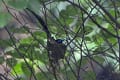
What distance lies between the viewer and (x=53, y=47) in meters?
1.20

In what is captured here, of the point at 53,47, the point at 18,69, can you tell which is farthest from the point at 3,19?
the point at 18,69

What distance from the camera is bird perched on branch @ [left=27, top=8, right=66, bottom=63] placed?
3.85 feet

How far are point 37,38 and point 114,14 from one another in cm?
31

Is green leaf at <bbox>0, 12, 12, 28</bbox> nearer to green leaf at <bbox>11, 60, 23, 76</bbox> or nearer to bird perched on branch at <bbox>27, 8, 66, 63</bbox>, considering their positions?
bird perched on branch at <bbox>27, 8, 66, 63</bbox>

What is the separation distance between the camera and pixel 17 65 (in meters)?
1.36

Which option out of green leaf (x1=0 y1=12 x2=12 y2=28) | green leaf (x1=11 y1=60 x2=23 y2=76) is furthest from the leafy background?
green leaf (x1=0 y1=12 x2=12 y2=28)

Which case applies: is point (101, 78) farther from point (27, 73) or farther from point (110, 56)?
point (27, 73)

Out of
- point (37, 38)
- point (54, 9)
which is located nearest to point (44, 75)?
point (37, 38)

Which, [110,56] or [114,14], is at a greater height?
[114,14]

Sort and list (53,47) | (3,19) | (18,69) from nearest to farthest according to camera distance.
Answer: (3,19), (53,47), (18,69)

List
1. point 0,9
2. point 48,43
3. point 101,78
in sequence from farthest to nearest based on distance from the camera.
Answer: point 101,78
point 48,43
point 0,9

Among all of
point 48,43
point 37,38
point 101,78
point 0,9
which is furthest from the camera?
point 101,78

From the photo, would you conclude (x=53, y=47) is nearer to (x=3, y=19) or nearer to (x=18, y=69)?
(x=18, y=69)

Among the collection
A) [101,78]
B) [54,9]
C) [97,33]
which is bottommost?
[101,78]
